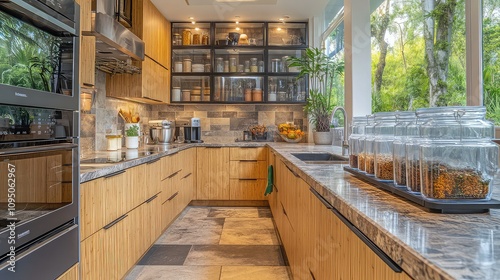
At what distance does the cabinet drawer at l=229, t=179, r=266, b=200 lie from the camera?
15.2ft

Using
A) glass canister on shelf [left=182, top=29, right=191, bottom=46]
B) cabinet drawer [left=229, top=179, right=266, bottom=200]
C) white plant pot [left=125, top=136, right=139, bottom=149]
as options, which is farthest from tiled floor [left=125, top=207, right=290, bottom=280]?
glass canister on shelf [left=182, top=29, right=191, bottom=46]

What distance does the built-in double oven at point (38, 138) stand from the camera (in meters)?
1.19

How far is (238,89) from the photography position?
509 centimetres

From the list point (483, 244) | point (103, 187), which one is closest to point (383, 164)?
point (483, 244)

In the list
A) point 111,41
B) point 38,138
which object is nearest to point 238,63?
point 111,41

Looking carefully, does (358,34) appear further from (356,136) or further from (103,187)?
(103,187)

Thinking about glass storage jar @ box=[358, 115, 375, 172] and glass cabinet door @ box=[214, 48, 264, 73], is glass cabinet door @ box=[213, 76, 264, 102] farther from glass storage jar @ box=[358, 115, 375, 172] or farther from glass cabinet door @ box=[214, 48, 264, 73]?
glass storage jar @ box=[358, 115, 375, 172]

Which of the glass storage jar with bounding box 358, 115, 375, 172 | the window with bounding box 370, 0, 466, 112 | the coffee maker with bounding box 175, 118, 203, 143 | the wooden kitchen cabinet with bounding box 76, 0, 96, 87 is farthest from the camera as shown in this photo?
the coffee maker with bounding box 175, 118, 203, 143

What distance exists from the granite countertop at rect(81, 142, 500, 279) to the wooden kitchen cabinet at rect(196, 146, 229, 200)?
3585 mm

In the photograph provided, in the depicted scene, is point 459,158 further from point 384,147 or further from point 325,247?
point 325,247

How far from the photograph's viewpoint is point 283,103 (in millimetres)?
5008

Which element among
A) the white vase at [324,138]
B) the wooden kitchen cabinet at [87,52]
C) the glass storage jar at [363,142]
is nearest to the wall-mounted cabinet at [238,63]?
the white vase at [324,138]

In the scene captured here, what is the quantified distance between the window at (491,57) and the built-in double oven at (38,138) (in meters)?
1.93

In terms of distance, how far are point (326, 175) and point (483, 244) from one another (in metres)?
0.91
